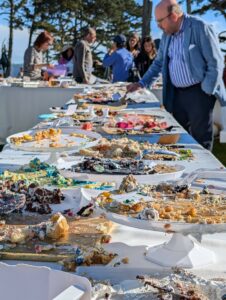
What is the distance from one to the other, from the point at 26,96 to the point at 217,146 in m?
1.68

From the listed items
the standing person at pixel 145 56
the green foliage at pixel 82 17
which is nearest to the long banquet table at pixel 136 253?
the standing person at pixel 145 56

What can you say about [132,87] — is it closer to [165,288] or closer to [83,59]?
[165,288]

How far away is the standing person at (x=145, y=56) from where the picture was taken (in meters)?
6.33

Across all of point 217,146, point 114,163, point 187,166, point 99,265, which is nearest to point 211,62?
point 187,166

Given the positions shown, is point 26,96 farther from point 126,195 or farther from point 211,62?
point 126,195

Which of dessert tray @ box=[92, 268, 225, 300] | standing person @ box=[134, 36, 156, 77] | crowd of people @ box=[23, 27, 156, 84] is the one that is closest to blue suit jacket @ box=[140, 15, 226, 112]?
dessert tray @ box=[92, 268, 225, 300]

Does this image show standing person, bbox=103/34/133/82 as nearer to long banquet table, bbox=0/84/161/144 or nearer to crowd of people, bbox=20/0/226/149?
long banquet table, bbox=0/84/161/144

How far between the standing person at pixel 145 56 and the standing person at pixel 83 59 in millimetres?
928

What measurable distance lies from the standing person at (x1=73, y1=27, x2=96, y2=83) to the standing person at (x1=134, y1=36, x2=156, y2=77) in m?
0.93

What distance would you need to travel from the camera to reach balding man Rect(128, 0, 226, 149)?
8.46ft

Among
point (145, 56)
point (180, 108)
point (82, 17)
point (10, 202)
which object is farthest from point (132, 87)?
point (82, 17)

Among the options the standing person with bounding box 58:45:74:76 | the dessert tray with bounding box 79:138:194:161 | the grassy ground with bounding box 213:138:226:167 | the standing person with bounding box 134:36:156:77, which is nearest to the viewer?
the dessert tray with bounding box 79:138:194:161

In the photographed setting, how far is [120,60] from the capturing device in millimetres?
6105

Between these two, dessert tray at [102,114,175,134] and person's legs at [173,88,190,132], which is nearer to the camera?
dessert tray at [102,114,175,134]
